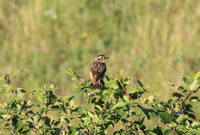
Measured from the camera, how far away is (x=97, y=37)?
11484mm

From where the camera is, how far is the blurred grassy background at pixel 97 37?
1002 cm

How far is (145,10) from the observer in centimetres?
1194

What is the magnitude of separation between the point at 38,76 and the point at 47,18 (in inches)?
89.0

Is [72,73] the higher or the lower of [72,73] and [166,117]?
the higher

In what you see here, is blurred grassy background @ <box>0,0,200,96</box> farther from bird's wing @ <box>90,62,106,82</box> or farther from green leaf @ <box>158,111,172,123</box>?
green leaf @ <box>158,111,172,123</box>

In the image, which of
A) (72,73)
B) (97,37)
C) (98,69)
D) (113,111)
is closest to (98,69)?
(98,69)

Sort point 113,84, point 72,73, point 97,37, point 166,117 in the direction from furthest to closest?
1. point 97,37
2. point 72,73
3. point 113,84
4. point 166,117

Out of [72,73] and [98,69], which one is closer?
[72,73]

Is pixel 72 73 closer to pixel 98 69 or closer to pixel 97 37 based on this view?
pixel 98 69

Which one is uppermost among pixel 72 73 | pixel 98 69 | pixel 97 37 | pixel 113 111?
pixel 97 37

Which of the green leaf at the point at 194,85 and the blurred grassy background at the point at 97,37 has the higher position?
the blurred grassy background at the point at 97,37

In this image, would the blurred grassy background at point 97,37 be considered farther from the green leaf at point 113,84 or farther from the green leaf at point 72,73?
the green leaf at point 113,84

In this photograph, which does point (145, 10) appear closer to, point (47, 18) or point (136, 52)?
point (136, 52)

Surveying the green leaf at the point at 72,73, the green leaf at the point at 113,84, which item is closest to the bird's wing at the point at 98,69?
the green leaf at the point at 72,73
